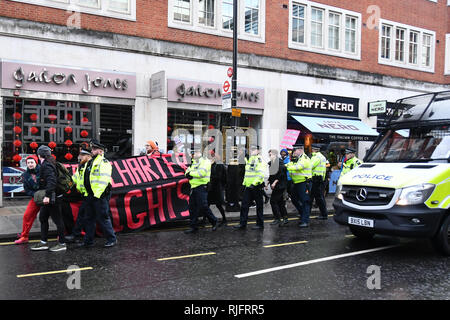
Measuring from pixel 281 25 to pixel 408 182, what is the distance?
12080mm

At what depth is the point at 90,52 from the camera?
1279 cm

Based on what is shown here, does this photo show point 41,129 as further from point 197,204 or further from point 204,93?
point 197,204

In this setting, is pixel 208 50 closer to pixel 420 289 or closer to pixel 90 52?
pixel 90 52

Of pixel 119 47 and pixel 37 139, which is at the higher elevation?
pixel 119 47

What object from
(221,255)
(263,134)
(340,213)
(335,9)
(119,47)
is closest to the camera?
(221,255)

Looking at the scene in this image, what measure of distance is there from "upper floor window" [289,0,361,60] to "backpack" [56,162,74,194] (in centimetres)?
1228

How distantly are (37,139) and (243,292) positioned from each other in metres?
9.77

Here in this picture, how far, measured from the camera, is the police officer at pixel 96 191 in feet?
23.0

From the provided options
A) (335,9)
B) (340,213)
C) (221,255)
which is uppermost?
(335,9)

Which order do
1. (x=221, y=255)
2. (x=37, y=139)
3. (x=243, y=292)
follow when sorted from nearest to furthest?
(x=243, y=292) → (x=221, y=255) → (x=37, y=139)

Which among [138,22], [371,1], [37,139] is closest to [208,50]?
[138,22]

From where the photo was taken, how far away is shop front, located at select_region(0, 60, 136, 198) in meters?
11.8

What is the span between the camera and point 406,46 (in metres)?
20.8

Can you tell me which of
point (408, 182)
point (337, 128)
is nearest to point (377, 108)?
point (337, 128)
